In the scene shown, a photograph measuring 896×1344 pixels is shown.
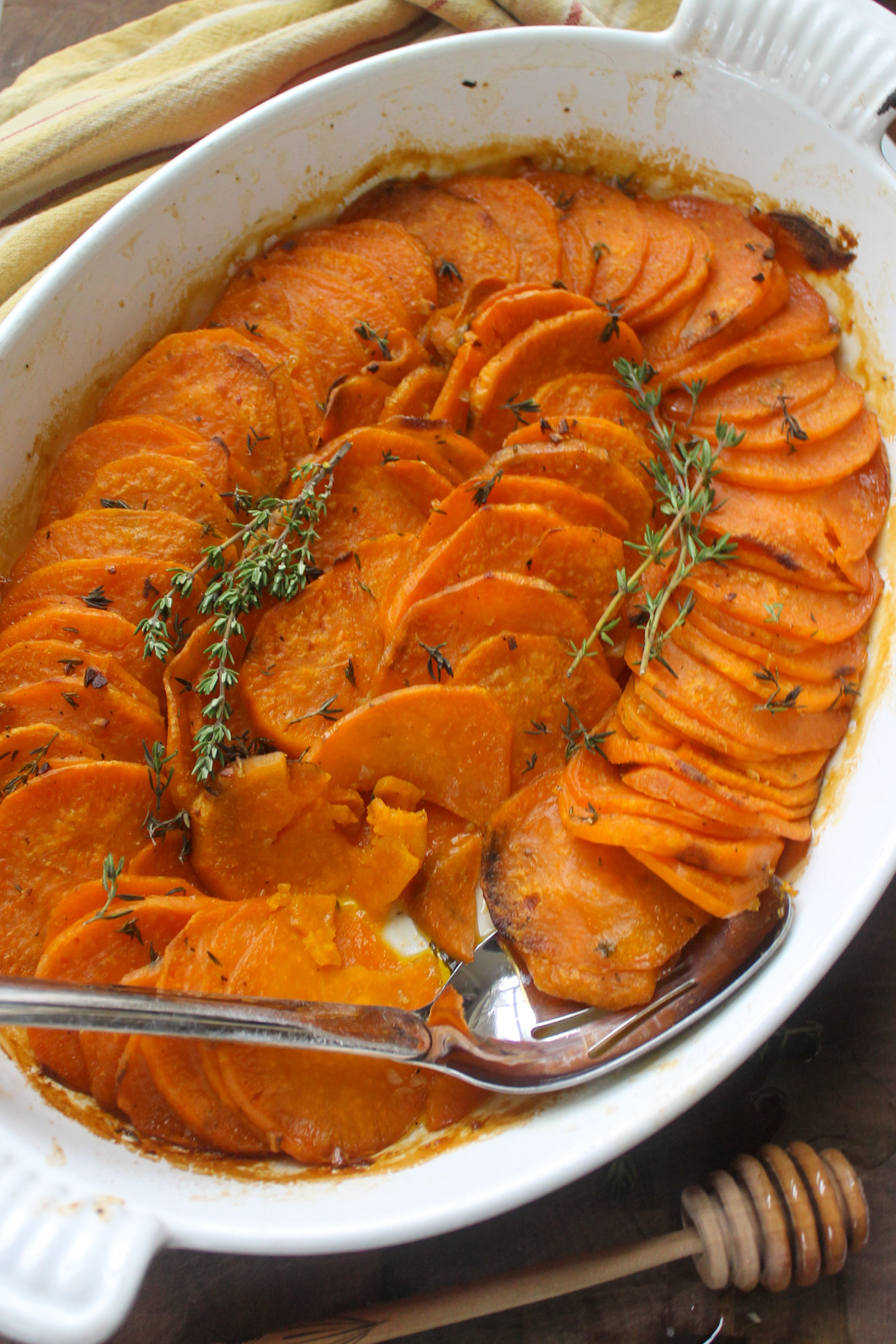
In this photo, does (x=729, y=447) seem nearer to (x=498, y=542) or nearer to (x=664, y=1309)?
(x=498, y=542)

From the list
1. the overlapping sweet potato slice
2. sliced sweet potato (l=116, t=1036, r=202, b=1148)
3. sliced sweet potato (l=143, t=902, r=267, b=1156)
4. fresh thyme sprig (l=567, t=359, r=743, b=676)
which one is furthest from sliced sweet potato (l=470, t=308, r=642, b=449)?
sliced sweet potato (l=116, t=1036, r=202, b=1148)

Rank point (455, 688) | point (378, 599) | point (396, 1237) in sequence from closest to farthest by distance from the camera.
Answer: point (396, 1237), point (455, 688), point (378, 599)

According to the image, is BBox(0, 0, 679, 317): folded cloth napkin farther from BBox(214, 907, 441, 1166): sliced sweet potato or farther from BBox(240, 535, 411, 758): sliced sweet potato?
BBox(214, 907, 441, 1166): sliced sweet potato

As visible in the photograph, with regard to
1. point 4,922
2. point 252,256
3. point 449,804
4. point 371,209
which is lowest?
point 4,922

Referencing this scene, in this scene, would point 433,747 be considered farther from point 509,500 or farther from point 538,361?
point 538,361

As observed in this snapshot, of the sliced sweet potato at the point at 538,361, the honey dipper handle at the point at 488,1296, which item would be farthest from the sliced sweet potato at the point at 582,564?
the honey dipper handle at the point at 488,1296

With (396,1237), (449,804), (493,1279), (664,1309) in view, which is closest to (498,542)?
(449,804)
